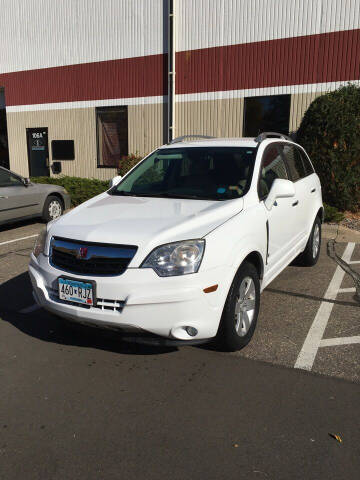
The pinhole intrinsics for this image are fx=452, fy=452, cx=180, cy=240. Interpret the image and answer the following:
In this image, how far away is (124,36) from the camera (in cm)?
1455

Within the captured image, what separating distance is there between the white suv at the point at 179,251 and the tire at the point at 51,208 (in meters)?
5.42

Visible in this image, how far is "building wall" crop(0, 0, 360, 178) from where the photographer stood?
11805 mm

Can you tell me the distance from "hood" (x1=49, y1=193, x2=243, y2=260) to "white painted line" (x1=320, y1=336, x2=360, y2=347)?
1.43 metres

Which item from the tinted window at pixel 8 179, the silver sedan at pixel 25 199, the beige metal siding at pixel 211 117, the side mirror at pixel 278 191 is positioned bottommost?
the silver sedan at pixel 25 199

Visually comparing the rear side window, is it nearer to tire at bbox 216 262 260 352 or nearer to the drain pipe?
tire at bbox 216 262 260 352

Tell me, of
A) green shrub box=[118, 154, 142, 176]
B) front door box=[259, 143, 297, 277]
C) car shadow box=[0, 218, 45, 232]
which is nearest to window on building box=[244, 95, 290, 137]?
green shrub box=[118, 154, 142, 176]

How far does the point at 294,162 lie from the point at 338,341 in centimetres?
247

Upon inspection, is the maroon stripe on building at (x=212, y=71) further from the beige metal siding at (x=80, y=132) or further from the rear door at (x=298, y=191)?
the rear door at (x=298, y=191)

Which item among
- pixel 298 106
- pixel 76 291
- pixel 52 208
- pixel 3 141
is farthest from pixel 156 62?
pixel 76 291

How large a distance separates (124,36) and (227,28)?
3.64 meters

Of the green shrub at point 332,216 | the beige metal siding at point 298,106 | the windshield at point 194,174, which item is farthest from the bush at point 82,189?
the windshield at point 194,174

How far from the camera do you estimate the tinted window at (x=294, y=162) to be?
5.42m

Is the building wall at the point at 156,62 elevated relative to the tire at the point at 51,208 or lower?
elevated

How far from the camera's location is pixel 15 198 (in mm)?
8922
